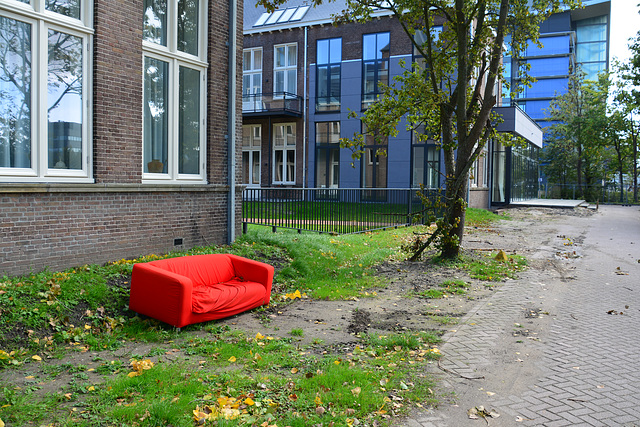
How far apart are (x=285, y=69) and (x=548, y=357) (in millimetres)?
28927

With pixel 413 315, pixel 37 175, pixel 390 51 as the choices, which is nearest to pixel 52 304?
pixel 37 175

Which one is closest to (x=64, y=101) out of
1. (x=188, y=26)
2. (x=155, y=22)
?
(x=155, y=22)

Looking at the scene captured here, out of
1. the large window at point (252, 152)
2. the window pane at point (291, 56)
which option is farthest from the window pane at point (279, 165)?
the window pane at point (291, 56)

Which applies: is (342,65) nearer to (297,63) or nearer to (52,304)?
(297,63)

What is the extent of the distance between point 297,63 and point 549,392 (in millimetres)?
29231

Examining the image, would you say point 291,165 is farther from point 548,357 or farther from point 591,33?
point 591,33

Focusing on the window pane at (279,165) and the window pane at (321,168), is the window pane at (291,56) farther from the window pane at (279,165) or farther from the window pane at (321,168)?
the window pane at (321,168)

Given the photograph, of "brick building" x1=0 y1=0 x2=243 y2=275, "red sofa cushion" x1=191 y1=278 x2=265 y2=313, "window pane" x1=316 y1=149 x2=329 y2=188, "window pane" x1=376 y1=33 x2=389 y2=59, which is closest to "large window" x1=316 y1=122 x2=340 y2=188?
"window pane" x1=316 y1=149 x2=329 y2=188

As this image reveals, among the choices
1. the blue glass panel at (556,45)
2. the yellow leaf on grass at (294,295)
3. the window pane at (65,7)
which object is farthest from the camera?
the blue glass panel at (556,45)

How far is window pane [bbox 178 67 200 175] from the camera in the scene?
401 inches

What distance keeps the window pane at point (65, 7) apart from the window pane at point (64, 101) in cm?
33

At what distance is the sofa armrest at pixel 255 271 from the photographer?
7.34m

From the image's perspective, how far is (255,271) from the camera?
7.41 m

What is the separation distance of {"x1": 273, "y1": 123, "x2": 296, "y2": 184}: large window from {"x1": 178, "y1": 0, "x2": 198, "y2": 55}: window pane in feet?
70.5
